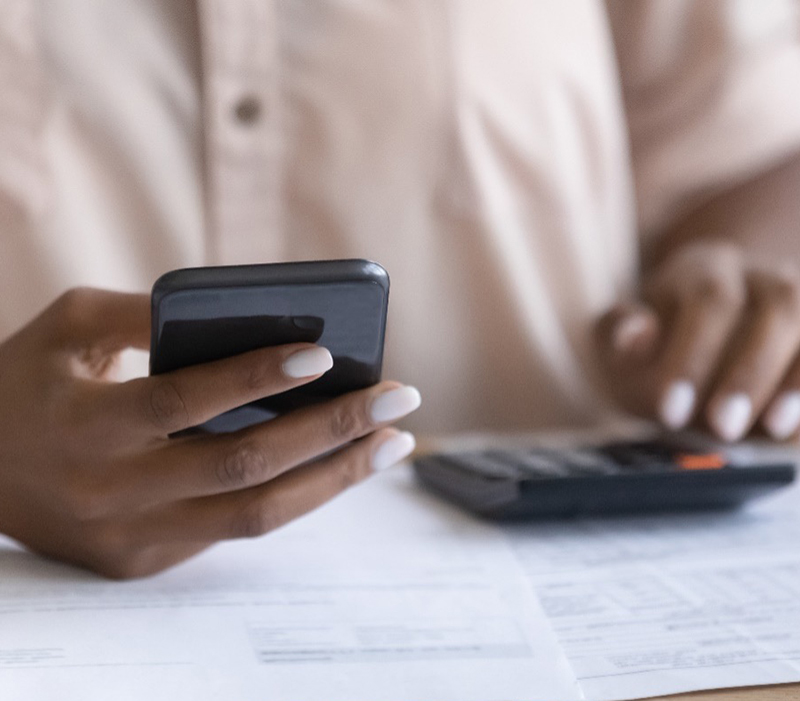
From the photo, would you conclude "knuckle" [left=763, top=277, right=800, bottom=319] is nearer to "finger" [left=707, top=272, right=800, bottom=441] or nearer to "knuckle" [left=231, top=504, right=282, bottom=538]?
"finger" [left=707, top=272, right=800, bottom=441]

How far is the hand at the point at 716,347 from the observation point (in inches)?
16.3

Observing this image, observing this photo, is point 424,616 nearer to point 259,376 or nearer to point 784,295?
point 259,376

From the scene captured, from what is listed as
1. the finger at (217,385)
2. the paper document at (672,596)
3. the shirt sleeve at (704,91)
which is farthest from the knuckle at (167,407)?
the shirt sleeve at (704,91)

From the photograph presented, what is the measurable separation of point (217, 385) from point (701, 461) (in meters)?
0.19

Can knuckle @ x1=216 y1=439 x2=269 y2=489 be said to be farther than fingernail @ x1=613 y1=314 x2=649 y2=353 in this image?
No

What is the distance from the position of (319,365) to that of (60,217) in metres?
0.27

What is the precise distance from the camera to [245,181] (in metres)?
0.45

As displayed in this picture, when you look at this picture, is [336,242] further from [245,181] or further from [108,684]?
[108,684]

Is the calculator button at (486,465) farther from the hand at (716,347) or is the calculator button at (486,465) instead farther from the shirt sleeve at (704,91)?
the shirt sleeve at (704,91)

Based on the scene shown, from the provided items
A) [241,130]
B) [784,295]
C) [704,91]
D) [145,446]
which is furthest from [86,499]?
[704,91]

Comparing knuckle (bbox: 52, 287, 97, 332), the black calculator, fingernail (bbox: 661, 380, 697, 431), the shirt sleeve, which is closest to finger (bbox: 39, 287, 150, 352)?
knuckle (bbox: 52, 287, 97, 332)

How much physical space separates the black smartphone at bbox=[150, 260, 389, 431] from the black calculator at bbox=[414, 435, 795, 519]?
0.09 metres

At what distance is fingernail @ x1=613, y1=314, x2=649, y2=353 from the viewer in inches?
18.3

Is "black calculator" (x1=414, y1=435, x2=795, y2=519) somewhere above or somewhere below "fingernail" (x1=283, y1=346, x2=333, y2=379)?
below
